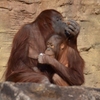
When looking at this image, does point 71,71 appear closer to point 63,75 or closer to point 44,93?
point 63,75

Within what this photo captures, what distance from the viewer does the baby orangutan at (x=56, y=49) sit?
13.5 feet

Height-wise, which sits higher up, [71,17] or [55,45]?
[55,45]

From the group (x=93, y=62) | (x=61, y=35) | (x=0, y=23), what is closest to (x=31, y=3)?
(x=0, y=23)

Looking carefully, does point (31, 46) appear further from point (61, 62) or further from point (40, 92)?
point (40, 92)

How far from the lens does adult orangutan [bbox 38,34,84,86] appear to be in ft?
13.4

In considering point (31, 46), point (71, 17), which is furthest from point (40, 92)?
point (71, 17)

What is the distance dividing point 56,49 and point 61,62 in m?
0.13

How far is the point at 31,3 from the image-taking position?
5.56m

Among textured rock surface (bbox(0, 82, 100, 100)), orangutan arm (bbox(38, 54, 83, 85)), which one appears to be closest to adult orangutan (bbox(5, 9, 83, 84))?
orangutan arm (bbox(38, 54, 83, 85))

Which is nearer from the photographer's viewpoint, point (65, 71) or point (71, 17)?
point (65, 71)

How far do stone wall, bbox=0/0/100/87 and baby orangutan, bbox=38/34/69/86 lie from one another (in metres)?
1.22

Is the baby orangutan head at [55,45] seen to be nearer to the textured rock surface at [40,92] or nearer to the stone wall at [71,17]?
the textured rock surface at [40,92]

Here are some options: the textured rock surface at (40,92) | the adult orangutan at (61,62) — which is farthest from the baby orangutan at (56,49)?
the textured rock surface at (40,92)

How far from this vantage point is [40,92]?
300 cm
